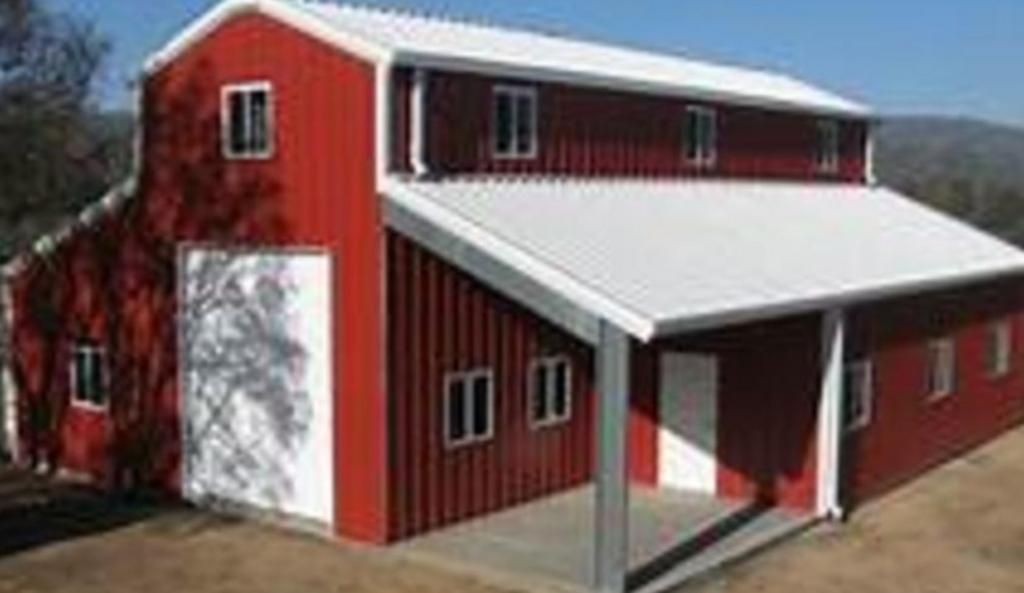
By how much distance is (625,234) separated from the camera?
75.0 ft

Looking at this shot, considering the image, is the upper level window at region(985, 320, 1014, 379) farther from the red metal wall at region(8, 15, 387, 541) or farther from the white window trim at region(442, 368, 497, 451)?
the red metal wall at region(8, 15, 387, 541)

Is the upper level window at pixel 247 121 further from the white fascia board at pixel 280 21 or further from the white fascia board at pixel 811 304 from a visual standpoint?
the white fascia board at pixel 811 304

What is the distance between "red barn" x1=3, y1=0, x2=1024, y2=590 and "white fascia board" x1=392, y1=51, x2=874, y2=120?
0.06m

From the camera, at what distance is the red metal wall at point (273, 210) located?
21422mm

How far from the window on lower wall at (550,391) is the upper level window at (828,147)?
11851 millimetres

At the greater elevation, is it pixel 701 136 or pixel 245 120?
pixel 245 120

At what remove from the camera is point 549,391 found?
966 inches

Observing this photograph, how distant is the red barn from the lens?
835 inches

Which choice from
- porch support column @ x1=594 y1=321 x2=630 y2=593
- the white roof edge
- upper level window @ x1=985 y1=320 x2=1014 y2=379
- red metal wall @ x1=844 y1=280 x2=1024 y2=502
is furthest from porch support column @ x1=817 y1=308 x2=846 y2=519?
the white roof edge

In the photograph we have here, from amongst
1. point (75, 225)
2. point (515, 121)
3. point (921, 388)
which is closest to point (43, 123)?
point (75, 225)

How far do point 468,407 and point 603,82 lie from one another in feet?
20.7

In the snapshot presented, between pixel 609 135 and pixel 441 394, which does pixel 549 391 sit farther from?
pixel 609 135

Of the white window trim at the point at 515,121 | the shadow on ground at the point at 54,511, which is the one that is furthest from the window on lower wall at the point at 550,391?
the shadow on ground at the point at 54,511

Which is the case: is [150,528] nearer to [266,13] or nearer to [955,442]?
[266,13]
